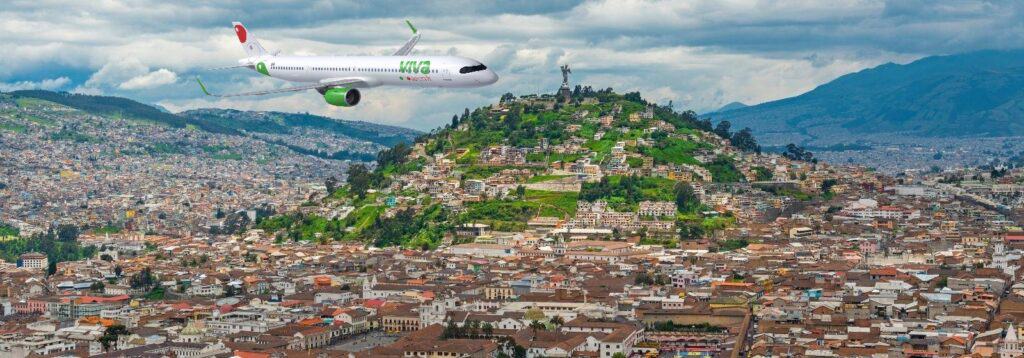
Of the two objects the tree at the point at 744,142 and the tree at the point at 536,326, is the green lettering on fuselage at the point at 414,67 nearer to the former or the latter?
the tree at the point at 536,326

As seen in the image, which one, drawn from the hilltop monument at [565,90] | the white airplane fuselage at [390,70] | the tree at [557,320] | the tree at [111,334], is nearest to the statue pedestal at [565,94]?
the hilltop monument at [565,90]

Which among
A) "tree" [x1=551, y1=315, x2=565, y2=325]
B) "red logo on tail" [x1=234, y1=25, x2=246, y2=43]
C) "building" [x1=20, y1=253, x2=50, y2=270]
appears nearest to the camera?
"red logo on tail" [x1=234, y1=25, x2=246, y2=43]

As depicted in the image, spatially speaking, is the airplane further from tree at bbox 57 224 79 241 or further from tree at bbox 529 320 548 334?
tree at bbox 57 224 79 241

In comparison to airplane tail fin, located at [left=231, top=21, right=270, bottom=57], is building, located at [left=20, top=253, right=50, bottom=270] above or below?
below

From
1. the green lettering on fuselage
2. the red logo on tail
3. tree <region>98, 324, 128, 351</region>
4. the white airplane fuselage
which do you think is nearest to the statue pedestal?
tree <region>98, 324, 128, 351</region>

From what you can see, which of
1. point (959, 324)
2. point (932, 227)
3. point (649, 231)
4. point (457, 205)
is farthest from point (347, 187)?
point (959, 324)

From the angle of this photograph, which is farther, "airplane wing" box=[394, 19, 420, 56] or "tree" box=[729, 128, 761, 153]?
"tree" box=[729, 128, 761, 153]

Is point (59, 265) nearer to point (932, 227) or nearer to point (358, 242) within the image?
point (358, 242)

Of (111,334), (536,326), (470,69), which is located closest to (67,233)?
(111,334)
